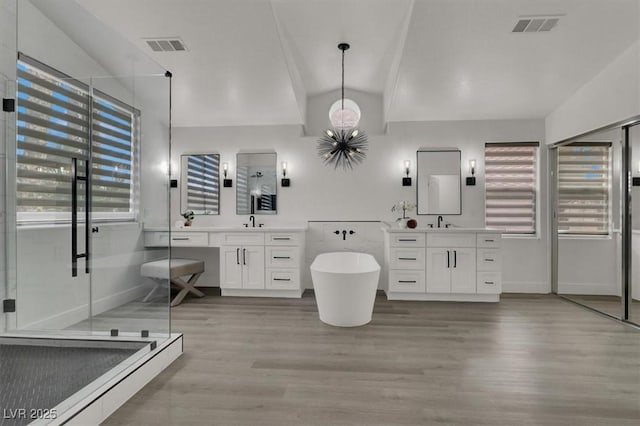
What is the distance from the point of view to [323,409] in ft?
5.93

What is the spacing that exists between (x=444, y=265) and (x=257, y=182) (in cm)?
280

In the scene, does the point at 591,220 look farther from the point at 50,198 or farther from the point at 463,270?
the point at 50,198

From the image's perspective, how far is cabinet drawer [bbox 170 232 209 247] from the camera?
4262mm

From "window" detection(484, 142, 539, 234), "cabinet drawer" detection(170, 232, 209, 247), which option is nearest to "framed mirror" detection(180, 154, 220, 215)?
"cabinet drawer" detection(170, 232, 209, 247)

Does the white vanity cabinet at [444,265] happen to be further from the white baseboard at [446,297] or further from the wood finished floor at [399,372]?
the wood finished floor at [399,372]

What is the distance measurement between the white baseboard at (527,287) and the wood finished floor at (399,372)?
89 centimetres

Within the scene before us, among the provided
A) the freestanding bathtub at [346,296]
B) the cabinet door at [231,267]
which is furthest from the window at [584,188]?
the cabinet door at [231,267]

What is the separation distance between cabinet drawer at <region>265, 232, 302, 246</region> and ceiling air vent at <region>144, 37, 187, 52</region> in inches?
88.6

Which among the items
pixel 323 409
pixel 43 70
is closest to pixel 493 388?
pixel 323 409

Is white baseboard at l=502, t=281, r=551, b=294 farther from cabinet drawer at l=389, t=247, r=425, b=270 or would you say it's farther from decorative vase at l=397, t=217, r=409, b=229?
decorative vase at l=397, t=217, r=409, b=229

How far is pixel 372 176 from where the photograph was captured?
15.4 feet

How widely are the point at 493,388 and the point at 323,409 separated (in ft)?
3.52

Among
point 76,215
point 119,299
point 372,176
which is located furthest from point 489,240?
point 76,215

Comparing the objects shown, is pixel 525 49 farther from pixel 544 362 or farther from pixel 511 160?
pixel 544 362
